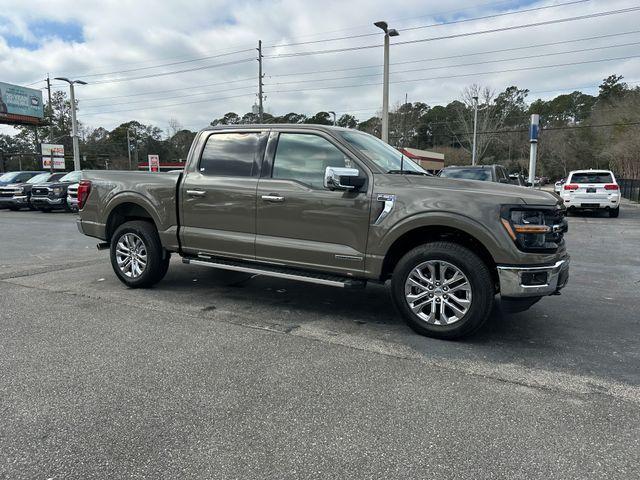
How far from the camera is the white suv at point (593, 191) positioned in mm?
16438

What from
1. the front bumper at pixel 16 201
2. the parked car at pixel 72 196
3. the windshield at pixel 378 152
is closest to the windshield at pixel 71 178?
the parked car at pixel 72 196

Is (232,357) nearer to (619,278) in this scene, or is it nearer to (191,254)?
(191,254)

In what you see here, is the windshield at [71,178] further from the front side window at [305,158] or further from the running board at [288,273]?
the front side window at [305,158]

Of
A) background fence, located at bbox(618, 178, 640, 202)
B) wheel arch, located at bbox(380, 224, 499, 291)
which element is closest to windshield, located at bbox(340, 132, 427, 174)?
wheel arch, located at bbox(380, 224, 499, 291)

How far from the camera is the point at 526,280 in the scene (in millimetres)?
4117

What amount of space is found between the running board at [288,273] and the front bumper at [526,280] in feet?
4.39

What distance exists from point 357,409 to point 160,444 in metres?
1.23

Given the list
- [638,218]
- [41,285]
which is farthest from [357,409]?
[638,218]

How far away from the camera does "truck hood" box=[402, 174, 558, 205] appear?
164 inches

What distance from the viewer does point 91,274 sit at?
23.8 ft

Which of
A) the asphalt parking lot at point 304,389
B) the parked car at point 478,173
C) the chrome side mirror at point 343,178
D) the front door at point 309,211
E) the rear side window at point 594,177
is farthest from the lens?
the rear side window at point 594,177

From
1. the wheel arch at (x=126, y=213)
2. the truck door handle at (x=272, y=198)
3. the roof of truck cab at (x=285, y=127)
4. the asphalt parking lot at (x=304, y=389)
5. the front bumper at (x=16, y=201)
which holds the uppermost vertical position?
the roof of truck cab at (x=285, y=127)

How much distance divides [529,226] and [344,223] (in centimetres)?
167

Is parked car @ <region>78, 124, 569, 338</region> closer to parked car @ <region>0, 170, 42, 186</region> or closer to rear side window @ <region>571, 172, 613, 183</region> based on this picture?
rear side window @ <region>571, 172, 613, 183</region>
